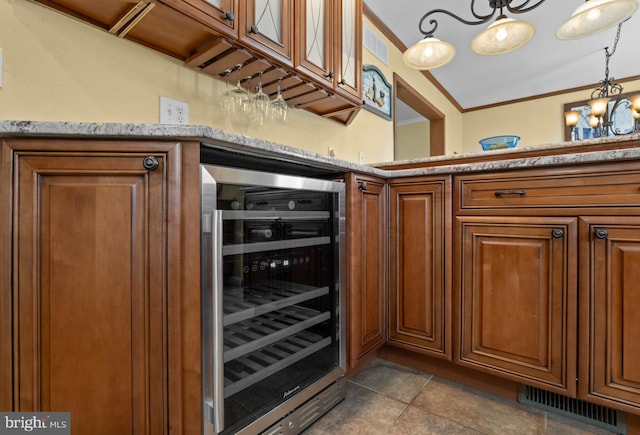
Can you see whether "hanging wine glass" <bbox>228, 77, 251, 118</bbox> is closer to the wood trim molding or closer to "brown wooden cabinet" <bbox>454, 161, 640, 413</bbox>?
"brown wooden cabinet" <bbox>454, 161, 640, 413</bbox>

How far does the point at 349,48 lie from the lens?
173 centimetres

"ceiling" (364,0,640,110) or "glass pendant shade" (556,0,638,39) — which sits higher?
Result: "ceiling" (364,0,640,110)

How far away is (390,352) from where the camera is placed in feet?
5.59

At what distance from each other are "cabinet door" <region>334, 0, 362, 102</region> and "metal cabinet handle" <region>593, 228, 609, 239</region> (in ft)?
4.25

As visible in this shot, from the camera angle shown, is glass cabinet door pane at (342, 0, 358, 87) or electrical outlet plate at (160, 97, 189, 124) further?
glass cabinet door pane at (342, 0, 358, 87)

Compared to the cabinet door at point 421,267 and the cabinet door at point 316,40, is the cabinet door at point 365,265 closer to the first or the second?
the cabinet door at point 421,267

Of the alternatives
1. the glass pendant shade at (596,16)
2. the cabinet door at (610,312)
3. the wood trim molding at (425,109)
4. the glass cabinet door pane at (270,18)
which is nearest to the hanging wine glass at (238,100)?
the glass cabinet door pane at (270,18)

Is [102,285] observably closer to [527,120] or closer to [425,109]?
[425,109]

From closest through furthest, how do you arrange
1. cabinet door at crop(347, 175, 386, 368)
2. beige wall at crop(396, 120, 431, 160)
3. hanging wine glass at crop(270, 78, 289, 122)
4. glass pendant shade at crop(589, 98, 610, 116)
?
1. cabinet door at crop(347, 175, 386, 368)
2. hanging wine glass at crop(270, 78, 289, 122)
3. glass pendant shade at crop(589, 98, 610, 116)
4. beige wall at crop(396, 120, 431, 160)

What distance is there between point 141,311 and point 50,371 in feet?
0.79

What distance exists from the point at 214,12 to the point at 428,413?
1750 mm

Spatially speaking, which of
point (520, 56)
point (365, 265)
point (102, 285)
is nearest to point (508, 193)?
point (365, 265)

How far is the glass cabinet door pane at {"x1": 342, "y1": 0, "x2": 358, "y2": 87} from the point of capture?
1.68 meters

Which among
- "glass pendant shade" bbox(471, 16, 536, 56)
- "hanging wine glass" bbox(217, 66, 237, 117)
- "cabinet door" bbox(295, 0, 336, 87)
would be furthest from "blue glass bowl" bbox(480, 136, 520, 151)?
"hanging wine glass" bbox(217, 66, 237, 117)
